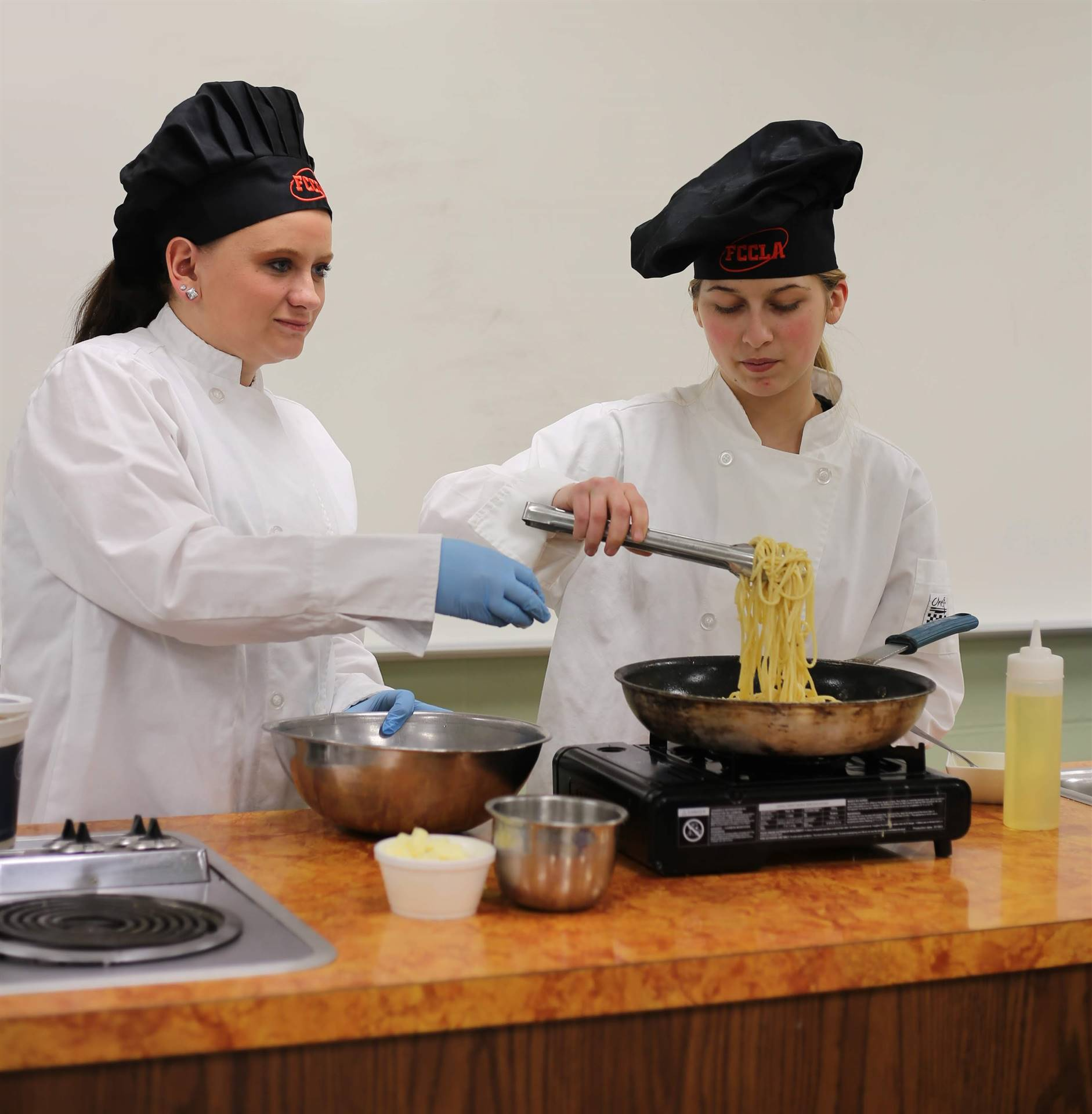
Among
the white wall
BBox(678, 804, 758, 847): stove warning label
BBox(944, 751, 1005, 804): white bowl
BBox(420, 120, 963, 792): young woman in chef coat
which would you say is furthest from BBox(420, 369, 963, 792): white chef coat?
the white wall

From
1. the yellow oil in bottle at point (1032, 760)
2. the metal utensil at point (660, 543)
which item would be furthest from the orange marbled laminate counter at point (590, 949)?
the metal utensil at point (660, 543)

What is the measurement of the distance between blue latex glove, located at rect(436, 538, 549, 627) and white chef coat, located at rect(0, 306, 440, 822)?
2 cm

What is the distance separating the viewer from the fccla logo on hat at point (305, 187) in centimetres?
214

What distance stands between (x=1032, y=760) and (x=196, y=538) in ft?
4.15

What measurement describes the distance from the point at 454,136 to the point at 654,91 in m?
0.60

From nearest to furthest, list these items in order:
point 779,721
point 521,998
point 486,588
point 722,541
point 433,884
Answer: point 521,998 → point 433,884 → point 779,721 → point 486,588 → point 722,541

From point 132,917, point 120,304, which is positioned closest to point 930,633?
point 132,917

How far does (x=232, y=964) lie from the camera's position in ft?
4.01

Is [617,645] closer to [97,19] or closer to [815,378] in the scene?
[815,378]

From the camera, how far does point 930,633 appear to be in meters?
1.99

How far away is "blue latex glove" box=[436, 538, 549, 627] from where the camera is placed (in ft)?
5.83

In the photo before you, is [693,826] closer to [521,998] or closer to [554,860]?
[554,860]

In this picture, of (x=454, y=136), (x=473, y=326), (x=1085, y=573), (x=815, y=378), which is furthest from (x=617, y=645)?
(x=1085, y=573)

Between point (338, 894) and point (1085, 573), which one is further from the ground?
point (1085, 573)
